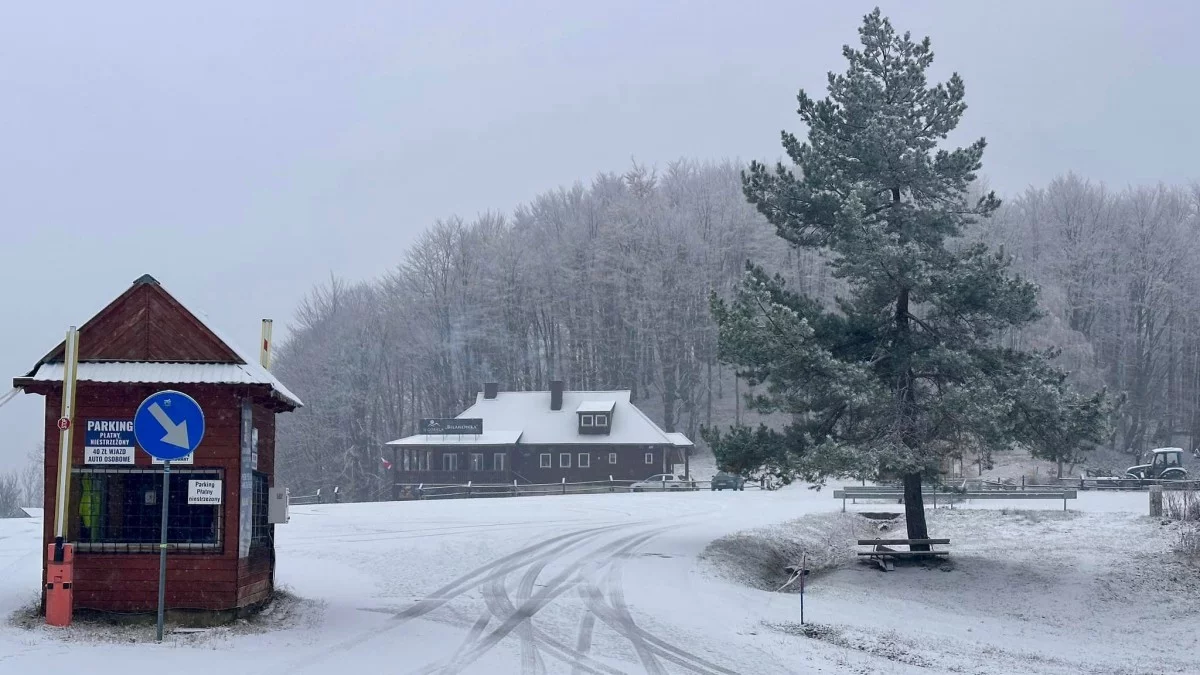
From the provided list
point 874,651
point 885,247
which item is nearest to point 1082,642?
point 874,651

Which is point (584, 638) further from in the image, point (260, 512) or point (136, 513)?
point (136, 513)

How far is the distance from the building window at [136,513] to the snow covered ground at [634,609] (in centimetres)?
140

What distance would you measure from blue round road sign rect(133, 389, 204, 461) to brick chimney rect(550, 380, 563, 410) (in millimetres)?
63478

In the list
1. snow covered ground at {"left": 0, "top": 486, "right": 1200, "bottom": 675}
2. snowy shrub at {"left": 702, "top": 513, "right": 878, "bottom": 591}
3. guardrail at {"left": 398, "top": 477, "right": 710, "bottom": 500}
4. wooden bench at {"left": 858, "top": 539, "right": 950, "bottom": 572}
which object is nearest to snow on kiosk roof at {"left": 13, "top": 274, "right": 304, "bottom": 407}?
snow covered ground at {"left": 0, "top": 486, "right": 1200, "bottom": 675}

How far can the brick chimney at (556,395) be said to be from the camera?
78312 millimetres

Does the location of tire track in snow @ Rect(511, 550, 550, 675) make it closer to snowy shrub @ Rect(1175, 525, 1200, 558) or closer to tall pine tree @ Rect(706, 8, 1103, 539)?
tall pine tree @ Rect(706, 8, 1103, 539)

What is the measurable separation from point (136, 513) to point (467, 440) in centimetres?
5872

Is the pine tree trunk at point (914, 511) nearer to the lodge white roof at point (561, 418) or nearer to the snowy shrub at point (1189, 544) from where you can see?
the snowy shrub at point (1189, 544)

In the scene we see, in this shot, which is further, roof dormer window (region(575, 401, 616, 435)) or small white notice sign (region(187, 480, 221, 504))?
roof dormer window (region(575, 401, 616, 435))

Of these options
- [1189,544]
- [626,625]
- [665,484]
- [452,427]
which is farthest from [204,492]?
[452,427]

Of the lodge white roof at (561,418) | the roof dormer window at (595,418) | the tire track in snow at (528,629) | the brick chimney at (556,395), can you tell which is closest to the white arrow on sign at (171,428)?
the tire track in snow at (528,629)

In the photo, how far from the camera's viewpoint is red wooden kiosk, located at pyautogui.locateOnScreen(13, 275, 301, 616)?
16.3 metres

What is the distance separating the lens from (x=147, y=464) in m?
16.6

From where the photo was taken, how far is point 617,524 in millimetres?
40000
